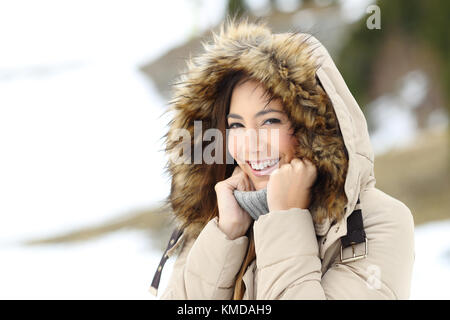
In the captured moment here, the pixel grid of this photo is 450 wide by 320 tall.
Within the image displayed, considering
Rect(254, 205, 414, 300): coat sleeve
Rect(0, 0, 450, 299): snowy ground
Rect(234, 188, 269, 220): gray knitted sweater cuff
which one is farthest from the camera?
Rect(0, 0, 450, 299): snowy ground

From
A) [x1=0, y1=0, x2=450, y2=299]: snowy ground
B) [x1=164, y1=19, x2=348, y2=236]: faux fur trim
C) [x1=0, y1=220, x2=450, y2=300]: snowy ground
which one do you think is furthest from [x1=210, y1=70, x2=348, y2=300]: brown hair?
[x1=0, y1=220, x2=450, y2=300]: snowy ground

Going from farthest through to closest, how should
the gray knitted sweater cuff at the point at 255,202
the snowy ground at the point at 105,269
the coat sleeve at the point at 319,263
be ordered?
the snowy ground at the point at 105,269 → the gray knitted sweater cuff at the point at 255,202 → the coat sleeve at the point at 319,263

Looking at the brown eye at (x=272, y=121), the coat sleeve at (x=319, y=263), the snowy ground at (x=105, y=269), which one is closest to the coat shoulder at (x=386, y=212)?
the coat sleeve at (x=319, y=263)

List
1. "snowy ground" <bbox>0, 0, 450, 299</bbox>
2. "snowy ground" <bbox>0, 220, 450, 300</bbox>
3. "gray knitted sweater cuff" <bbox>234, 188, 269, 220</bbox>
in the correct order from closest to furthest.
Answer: "gray knitted sweater cuff" <bbox>234, 188, 269, 220</bbox>, "snowy ground" <bbox>0, 220, 450, 300</bbox>, "snowy ground" <bbox>0, 0, 450, 299</bbox>

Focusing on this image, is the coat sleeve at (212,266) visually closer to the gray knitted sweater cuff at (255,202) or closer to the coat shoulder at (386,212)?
the gray knitted sweater cuff at (255,202)

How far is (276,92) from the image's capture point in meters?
1.21

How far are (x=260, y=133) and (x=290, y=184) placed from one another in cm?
14

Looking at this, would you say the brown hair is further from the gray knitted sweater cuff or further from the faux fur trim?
the gray knitted sweater cuff

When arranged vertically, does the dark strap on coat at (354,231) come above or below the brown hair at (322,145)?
below

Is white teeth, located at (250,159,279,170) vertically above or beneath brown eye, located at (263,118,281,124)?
beneath

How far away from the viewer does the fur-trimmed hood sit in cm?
119

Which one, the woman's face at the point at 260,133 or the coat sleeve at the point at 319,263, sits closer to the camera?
the coat sleeve at the point at 319,263

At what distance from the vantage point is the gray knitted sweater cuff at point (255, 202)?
4.04 feet

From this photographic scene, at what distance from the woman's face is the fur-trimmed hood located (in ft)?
0.12
